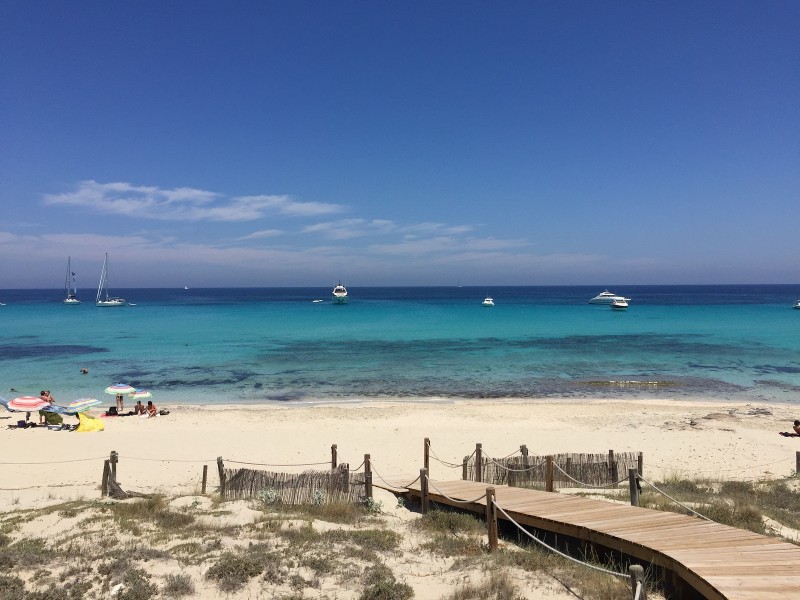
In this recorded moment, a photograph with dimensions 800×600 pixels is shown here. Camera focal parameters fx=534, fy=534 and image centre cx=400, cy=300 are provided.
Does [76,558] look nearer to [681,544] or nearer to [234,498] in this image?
[234,498]

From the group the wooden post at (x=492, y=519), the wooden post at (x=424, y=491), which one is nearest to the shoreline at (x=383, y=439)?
the wooden post at (x=424, y=491)

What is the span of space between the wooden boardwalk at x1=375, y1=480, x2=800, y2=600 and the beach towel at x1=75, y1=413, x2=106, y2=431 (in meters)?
17.3

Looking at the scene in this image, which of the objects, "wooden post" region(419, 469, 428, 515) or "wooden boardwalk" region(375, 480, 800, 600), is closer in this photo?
"wooden boardwalk" region(375, 480, 800, 600)

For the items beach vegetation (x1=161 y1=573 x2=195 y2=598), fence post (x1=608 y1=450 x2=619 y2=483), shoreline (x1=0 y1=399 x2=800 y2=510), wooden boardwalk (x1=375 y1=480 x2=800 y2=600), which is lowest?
shoreline (x1=0 y1=399 x2=800 y2=510)

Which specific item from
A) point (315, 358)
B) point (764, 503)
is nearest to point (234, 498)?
point (764, 503)

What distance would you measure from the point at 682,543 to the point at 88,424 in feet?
70.9

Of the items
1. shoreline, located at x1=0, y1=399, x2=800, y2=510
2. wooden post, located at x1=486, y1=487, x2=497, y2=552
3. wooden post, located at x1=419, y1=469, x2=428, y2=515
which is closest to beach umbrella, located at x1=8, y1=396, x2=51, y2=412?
shoreline, located at x1=0, y1=399, x2=800, y2=510

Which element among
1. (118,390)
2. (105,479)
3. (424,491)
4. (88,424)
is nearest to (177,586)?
(424,491)

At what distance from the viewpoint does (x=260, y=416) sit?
2423cm

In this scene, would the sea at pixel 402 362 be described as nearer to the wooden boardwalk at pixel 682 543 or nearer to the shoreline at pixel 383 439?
the shoreline at pixel 383 439

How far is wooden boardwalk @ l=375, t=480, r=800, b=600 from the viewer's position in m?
6.12

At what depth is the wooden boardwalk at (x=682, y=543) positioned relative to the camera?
20.1 ft

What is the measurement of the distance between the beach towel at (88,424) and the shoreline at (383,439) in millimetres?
343

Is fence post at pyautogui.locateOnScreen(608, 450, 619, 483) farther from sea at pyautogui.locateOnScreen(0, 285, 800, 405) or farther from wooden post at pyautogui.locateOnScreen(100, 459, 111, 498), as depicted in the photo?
sea at pyautogui.locateOnScreen(0, 285, 800, 405)
